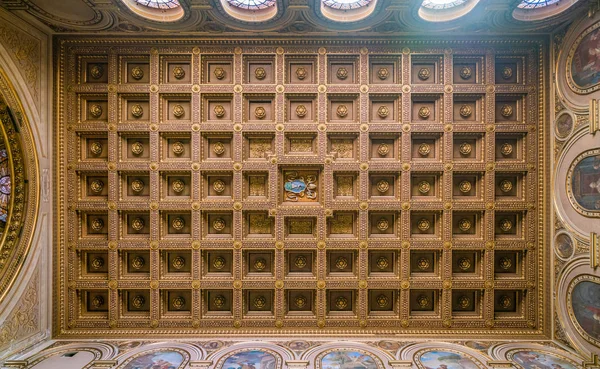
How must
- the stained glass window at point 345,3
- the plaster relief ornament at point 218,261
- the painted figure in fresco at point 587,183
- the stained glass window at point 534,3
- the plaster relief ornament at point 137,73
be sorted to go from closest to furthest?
the painted figure in fresco at point 587,183 → the stained glass window at point 534,3 → the stained glass window at point 345,3 → the plaster relief ornament at point 137,73 → the plaster relief ornament at point 218,261

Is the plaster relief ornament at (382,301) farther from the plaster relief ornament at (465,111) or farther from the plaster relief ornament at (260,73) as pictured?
the plaster relief ornament at (260,73)

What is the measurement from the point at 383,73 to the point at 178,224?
8.00m

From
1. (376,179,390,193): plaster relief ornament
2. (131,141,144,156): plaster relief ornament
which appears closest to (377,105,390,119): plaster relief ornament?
(376,179,390,193): plaster relief ornament

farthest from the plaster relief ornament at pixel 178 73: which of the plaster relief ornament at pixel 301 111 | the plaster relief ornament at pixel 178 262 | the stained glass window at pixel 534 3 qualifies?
the stained glass window at pixel 534 3

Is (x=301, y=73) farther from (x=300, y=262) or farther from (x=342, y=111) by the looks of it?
(x=300, y=262)

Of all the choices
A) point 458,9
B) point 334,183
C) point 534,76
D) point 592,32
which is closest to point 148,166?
point 334,183

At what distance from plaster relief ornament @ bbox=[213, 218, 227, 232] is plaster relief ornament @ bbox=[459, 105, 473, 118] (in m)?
8.32

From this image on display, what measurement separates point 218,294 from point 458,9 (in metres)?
11.1

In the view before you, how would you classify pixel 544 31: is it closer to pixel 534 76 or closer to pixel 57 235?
pixel 534 76

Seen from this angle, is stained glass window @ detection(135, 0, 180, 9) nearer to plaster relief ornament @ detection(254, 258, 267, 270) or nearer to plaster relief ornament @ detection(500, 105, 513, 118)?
plaster relief ornament @ detection(254, 258, 267, 270)

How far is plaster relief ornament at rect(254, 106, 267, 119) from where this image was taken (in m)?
8.77

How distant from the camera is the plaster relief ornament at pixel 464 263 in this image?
8.99 m

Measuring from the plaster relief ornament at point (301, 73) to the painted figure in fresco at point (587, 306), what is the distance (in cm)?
963

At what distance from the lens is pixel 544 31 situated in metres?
8.30
